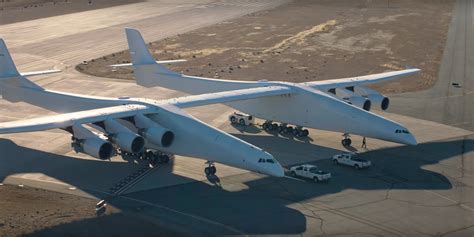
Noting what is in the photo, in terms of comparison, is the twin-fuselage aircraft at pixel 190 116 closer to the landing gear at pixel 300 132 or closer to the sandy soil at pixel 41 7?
the landing gear at pixel 300 132

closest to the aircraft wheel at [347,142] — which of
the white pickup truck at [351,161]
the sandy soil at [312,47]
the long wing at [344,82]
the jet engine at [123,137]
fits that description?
the white pickup truck at [351,161]

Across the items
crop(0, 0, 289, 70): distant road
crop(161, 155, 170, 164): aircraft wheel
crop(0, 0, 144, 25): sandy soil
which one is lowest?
crop(161, 155, 170, 164): aircraft wheel

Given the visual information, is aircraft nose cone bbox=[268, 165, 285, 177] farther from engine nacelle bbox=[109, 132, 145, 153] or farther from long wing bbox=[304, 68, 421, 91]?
long wing bbox=[304, 68, 421, 91]

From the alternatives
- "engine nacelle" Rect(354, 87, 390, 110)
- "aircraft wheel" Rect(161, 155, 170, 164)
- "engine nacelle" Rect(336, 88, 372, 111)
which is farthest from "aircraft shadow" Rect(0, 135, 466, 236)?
"engine nacelle" Rect(354, 87, 390, 110)

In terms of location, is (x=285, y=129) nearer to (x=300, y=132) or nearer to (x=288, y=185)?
(x=300, y=132)

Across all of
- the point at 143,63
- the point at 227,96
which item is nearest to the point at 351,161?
the point at 227,96

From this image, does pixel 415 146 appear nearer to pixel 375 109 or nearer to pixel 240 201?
pixel 375 109

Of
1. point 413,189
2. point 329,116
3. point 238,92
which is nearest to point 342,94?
point 329,116
